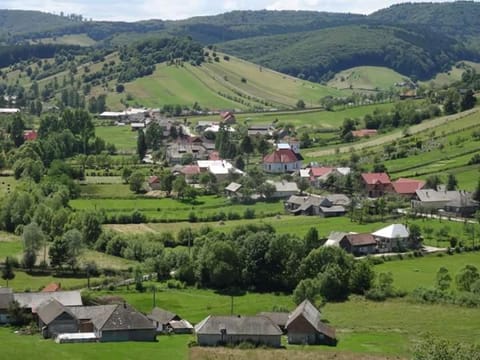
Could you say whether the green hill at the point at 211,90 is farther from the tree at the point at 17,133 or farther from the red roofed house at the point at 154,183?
the red roofed house at the point at 154,183

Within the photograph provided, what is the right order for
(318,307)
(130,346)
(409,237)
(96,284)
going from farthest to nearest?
(409,237), (96,284), (318,307), (130,346)

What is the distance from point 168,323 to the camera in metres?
45.1

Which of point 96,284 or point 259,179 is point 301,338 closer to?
point 96,284

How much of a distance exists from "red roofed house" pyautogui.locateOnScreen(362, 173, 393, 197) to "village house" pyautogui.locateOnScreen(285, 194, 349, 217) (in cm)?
481

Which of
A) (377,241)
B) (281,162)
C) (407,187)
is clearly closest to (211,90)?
(281,162)

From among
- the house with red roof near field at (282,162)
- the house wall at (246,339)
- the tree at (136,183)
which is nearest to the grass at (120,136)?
the house with red roof near field at (282,162)

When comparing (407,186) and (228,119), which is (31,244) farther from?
(228,119)

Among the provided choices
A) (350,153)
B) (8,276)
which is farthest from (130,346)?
(350,153)

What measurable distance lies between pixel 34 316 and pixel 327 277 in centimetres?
1705

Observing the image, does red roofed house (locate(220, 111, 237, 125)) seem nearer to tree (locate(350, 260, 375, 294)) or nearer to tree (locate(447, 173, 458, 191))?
tree (locate(447, 173, 458, 191))

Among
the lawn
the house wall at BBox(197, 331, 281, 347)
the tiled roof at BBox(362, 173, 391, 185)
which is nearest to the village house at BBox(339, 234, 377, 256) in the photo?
the lawn

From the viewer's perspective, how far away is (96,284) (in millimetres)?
53344

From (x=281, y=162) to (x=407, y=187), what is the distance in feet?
66.9

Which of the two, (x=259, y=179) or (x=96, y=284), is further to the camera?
(x=259, y=179)
